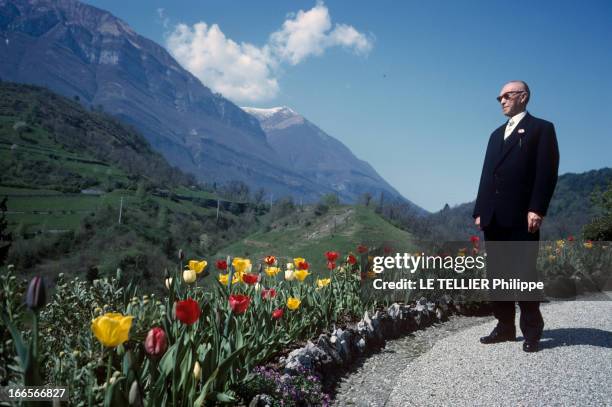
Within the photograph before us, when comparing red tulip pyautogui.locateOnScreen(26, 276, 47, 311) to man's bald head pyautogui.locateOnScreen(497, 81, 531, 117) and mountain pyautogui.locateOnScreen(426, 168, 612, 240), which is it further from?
mountain pyautogui.locateOnScreen(426, 168, 612, 240)

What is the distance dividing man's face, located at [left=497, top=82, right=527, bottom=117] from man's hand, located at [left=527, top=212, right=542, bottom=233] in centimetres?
110

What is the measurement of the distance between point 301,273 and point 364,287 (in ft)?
5.39

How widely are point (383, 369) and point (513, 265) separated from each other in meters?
1.66

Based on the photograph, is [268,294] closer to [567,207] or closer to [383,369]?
[383,369]

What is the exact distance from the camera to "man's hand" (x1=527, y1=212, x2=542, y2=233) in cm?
409

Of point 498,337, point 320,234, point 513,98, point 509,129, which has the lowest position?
point 498,337

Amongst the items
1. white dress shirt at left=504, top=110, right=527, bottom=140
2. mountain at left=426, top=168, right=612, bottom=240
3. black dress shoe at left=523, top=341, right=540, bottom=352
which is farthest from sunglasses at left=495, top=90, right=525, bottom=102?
mountain at left=426, top=168, right=612, bottom=240

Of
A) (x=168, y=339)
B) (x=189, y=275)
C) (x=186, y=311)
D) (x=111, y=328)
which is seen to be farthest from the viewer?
(x=189, y=275)

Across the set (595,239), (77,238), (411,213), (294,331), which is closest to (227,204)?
(77,238)

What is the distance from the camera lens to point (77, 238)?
119ft

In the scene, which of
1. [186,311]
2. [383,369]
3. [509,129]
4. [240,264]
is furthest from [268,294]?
[509,129]

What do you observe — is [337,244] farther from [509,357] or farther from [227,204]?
[227,204]

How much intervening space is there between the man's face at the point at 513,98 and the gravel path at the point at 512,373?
2391mm

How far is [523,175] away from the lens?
4.34 m
